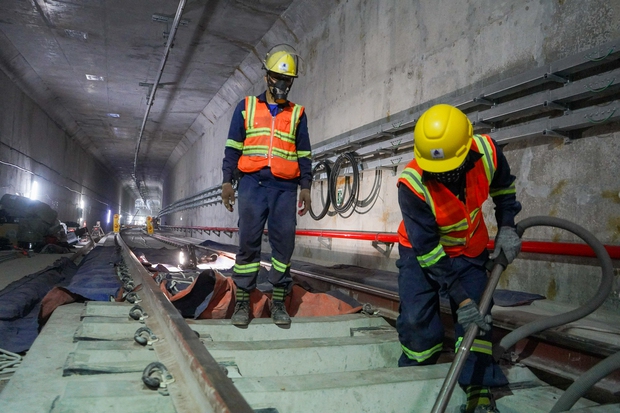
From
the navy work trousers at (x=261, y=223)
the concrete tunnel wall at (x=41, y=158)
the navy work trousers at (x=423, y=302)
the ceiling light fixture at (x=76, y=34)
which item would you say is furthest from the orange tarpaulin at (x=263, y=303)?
the concrete tunnel wall at (x=41, y=158)

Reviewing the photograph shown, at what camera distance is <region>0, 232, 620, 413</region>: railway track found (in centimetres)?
168

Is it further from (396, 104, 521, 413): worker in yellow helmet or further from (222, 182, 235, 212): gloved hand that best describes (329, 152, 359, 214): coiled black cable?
(396, 104, 521, 413): worker in yellow helmet

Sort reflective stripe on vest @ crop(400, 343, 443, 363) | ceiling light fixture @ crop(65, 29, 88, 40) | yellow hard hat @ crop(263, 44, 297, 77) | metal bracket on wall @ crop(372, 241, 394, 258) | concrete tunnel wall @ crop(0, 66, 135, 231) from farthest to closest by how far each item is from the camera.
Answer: concrete tunnel wall @ crop(0, 66, 135, 231) → ceiling light fixture @ crop(65, 29, 88, 40) → metal bracket on wall @ crop(372, 241, 394, 258) → yellow hard hat @ crop(263, 44, 297, 77) → reflective stripe on vest @ crop(400, 343, 443, 363)

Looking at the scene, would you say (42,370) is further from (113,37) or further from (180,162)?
(180,162)

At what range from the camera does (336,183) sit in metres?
7.02

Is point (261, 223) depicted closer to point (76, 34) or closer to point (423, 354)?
point (423, 354)

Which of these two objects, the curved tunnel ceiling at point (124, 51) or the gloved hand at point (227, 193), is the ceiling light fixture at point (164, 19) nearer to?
the curved tunnel ceiling at point (124, 51)

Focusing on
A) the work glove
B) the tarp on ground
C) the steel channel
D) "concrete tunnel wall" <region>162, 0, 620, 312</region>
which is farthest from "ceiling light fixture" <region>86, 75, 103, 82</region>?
the work glove

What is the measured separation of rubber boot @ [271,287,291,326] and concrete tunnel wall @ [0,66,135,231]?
11.2m

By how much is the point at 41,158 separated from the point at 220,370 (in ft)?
55.6

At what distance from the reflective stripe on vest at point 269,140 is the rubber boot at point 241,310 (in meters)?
0.87

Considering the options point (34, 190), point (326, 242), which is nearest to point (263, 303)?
point (326, 242)

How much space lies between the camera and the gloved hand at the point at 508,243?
2.09 metres

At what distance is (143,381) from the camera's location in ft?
6.07
